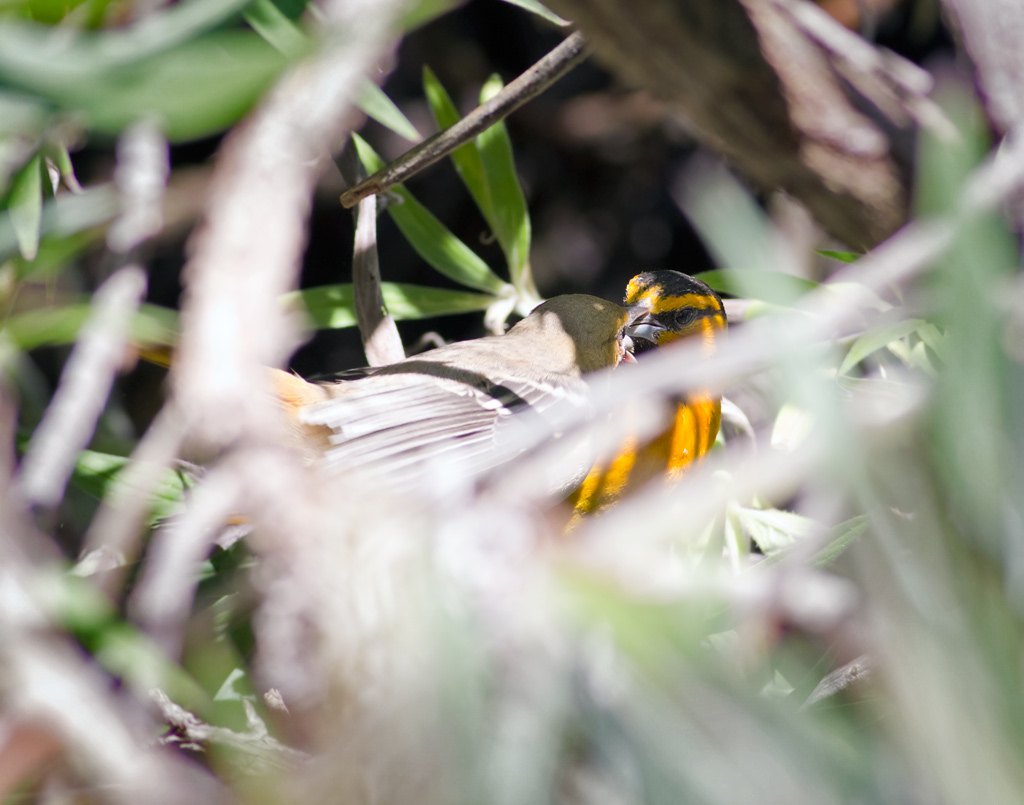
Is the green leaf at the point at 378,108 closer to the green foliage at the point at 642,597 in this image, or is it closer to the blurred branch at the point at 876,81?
the blurred branch at the point at 876,81

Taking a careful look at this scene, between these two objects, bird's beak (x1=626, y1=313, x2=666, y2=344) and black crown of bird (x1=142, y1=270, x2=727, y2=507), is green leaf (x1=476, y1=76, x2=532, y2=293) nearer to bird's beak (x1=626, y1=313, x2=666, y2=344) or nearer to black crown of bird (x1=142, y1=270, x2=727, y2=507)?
black crown of bird (x1=142, y1=270, x2=727, y2=507)

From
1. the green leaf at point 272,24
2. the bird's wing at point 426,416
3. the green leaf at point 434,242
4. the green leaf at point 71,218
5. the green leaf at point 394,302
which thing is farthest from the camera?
the green leaf at point 434,242

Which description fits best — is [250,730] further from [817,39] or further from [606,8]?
[817,39]

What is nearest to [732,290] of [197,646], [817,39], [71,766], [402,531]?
[817,39]

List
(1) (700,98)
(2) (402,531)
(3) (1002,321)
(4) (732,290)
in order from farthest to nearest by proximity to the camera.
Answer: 1. (4) (732,290)
2. (1) (700,98)
3. (2) (402,531)
4. (3) (1002,321)

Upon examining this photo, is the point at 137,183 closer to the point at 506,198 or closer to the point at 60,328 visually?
the point at 60,328

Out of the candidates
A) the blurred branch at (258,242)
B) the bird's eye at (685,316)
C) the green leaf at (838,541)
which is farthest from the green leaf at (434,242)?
the blurred branch at (258,242)
